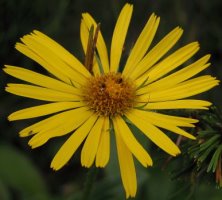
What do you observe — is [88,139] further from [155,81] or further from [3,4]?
[3,4]

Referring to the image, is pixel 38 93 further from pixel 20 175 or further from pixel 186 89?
pixel 20 175

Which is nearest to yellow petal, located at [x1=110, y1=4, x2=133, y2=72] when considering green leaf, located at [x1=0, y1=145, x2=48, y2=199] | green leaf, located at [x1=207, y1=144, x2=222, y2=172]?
green leaf, located at [x1=207, y1=144, x2=222, y2=172]

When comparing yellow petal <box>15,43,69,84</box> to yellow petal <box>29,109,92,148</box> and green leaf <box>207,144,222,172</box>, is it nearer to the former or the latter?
yellow petal <box>29,109,92,148</box>

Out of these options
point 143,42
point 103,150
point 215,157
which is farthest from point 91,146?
point 143,42

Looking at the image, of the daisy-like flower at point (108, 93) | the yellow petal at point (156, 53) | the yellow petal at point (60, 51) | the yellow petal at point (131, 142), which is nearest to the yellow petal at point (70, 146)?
the daisy-like flower at point (108, 93)

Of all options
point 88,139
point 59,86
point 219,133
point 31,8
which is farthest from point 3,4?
point 219,133

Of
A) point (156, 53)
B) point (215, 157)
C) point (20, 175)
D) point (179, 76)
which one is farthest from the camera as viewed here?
point (20, 175)

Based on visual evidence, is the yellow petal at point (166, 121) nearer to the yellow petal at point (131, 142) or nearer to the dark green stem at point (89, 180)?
the yellow petal at point (131, 142)
